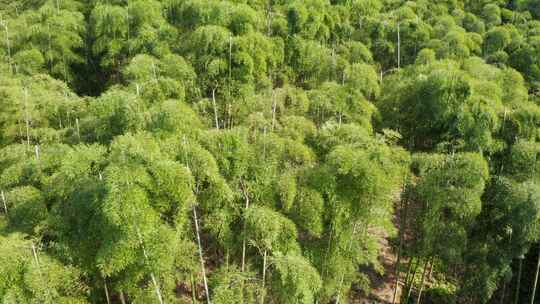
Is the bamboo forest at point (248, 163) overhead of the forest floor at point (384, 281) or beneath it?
overhead

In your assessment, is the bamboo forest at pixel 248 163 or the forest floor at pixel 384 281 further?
the forest floor at pixel 384 281

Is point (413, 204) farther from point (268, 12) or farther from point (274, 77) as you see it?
point (268, 12)

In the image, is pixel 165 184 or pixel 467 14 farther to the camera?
pixel 467 14

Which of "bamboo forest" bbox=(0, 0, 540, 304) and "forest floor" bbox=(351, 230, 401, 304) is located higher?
"bamboo forest" bbox=(0, 0, 540, 304)

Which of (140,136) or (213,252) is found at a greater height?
(140,136)

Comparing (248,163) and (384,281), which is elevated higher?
(248,163)

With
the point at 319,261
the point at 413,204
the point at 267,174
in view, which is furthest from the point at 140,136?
the point at 413,204

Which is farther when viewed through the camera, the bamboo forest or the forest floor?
the forest floor

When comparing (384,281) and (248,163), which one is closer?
(248,163)
